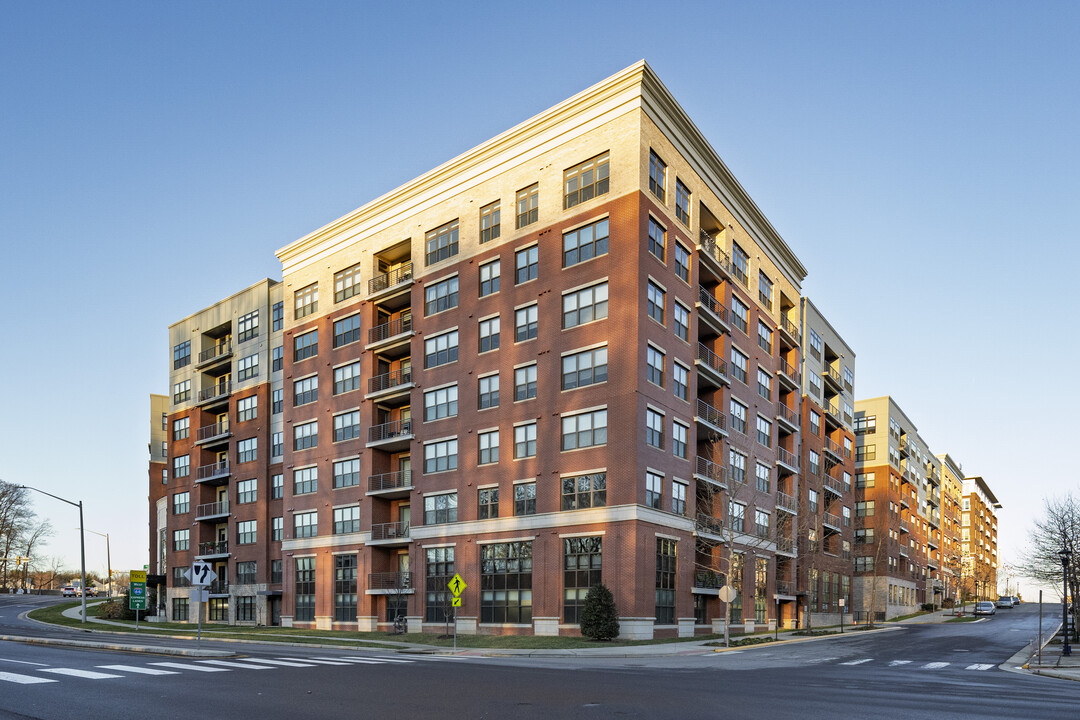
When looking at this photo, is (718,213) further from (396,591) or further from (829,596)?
(829,596)

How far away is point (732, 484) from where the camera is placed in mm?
47719

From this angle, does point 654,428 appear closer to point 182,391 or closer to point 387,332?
point 387,332

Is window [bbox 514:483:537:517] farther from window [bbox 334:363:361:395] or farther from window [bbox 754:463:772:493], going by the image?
window [bbox 754:463:772:493]

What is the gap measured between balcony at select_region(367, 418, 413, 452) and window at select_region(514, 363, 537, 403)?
893 centimetres

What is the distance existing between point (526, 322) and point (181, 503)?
41.8 meters

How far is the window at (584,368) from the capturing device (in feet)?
144

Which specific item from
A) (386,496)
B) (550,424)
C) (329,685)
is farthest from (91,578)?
(329,685)

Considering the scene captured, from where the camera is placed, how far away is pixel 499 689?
18203 millimetres

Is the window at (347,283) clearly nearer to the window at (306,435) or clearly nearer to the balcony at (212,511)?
the window at (306,435)

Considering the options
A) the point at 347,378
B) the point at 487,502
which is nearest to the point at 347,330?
the point at 347,378

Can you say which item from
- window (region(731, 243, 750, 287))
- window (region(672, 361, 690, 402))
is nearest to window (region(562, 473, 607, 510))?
window (region(672, 361, 690, 402))

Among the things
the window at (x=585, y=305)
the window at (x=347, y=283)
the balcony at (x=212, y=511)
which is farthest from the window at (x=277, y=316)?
the window at (x=585, y=305)

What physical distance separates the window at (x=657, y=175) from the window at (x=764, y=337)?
56.8 ft

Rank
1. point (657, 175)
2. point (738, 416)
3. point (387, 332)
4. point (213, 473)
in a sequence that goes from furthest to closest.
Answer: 1. point (213, 473)
2. point (387, 332)
3. point (738, 416)
4. point (657, 175)
